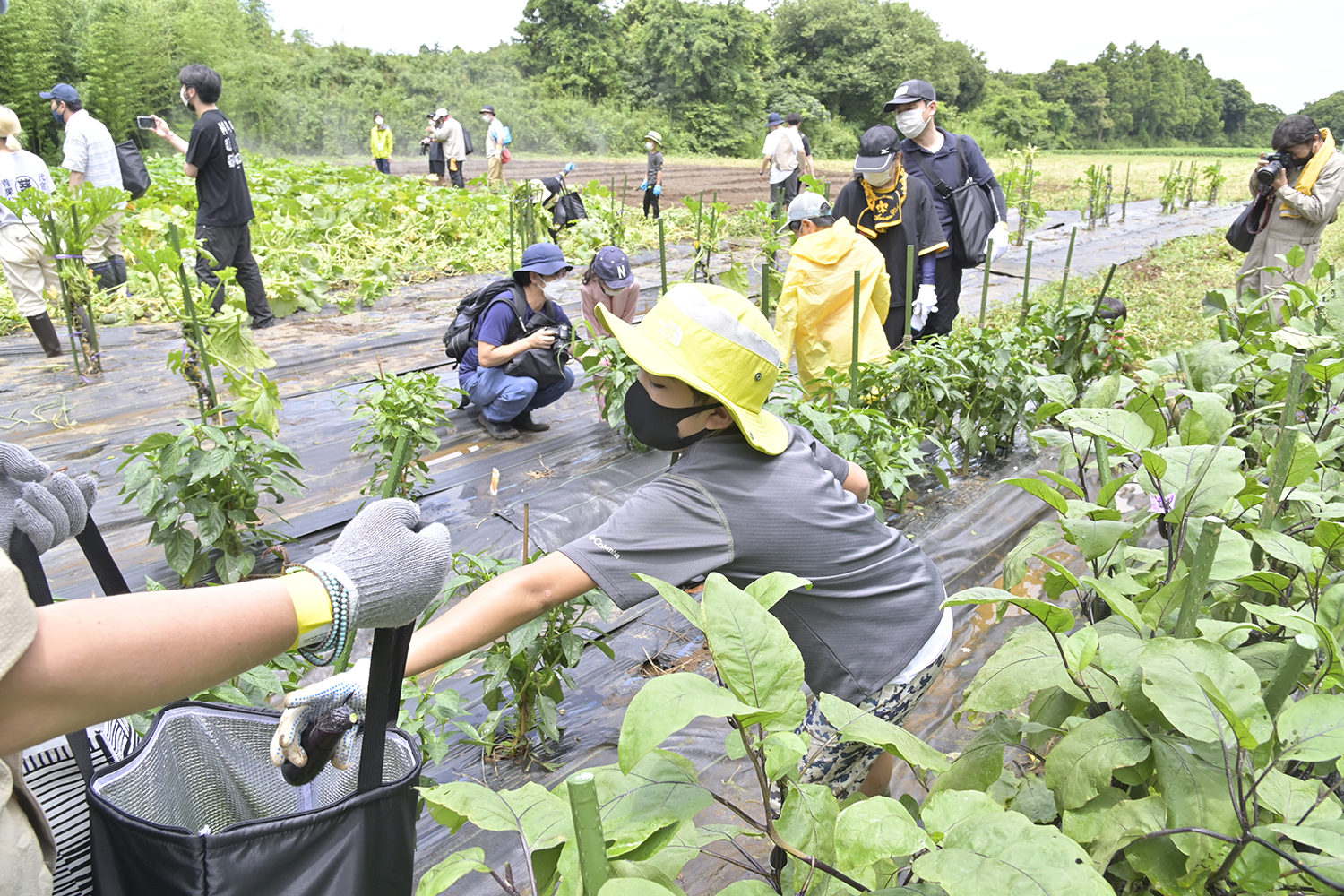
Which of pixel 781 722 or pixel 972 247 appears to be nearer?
pixel 781 722

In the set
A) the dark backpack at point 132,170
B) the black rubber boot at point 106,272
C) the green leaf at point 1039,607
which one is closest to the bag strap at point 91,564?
the green leaf at point 1039,607

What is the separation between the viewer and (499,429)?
14.5 feet

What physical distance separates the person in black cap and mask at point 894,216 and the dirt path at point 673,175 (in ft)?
32.6

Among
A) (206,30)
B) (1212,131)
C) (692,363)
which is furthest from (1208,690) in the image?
(1212,131)

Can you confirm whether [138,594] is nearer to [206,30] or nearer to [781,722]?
[781,722]

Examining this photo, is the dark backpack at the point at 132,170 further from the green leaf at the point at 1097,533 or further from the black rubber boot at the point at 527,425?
the green leaf at the point at 1097,533

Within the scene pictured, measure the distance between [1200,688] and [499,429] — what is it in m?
3.86

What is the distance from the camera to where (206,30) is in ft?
83.4

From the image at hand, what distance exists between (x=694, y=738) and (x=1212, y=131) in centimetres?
5804

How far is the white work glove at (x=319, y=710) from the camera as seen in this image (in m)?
1.02

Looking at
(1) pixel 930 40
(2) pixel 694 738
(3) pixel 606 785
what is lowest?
(2) pixel 694 738

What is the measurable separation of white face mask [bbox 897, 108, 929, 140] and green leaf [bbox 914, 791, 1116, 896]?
4391 millimetres

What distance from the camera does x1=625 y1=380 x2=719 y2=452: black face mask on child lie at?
60.8 inches

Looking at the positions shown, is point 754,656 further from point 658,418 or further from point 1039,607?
point 658,418
